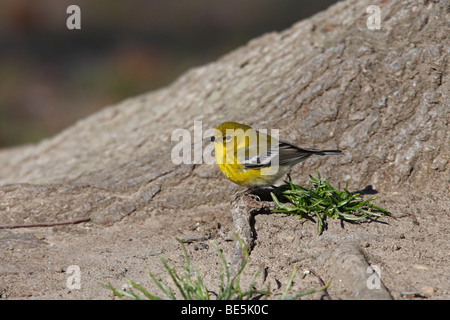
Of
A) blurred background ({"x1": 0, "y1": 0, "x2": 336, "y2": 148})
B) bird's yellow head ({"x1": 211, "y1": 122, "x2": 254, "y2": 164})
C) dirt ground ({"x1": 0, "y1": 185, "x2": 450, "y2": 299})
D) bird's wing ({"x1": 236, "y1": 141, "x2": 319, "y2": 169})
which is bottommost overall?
dirt ground ({"x1": 0, "y1": 185, "x2": 450, "y2": 299})

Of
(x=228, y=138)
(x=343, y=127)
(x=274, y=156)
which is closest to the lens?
(x=274, y=156)

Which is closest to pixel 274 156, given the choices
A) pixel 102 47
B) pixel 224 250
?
pixel 224 250

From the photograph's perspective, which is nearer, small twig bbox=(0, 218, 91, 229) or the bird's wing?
the bird's wing

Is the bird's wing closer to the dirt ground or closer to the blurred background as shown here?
Answer: the dirt ground

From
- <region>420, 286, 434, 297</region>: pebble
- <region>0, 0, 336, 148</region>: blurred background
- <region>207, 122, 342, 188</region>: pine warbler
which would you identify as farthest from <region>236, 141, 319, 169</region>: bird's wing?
<region>0, 0, 336, 148</region>: blurred background

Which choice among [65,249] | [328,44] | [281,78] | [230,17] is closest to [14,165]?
[65,249]

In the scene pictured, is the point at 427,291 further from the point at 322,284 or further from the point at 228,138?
the point at 228,138

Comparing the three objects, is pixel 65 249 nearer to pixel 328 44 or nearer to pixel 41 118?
pixel 328 44
